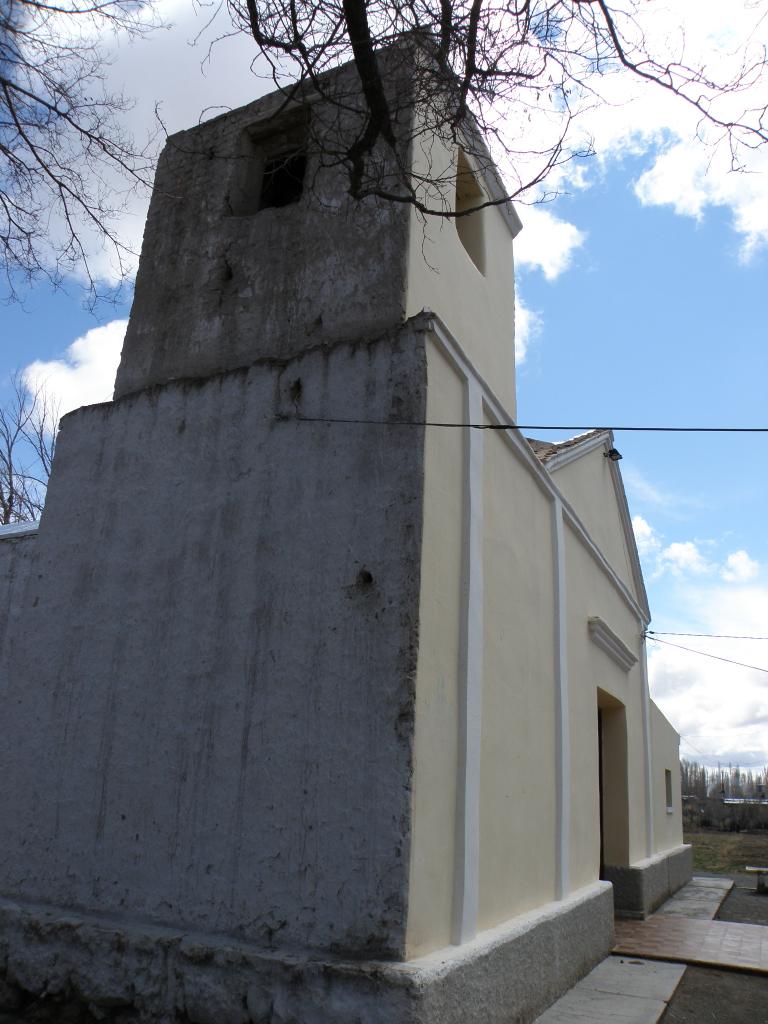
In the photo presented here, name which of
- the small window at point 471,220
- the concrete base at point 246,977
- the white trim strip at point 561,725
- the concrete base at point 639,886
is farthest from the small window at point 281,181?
the concrete base at point 639,886

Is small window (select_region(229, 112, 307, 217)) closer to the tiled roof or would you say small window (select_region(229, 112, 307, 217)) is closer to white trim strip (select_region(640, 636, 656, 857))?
the tiled roof

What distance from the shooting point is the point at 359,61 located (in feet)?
14.9

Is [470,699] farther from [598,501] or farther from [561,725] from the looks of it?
[598,501]

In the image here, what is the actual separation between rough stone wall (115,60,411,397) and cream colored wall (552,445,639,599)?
3489 mm

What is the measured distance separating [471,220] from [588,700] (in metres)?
4.82

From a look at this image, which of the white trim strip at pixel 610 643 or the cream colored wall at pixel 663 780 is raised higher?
the white trim strip at pixel 610 643

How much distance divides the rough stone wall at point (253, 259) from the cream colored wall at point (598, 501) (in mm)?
3489

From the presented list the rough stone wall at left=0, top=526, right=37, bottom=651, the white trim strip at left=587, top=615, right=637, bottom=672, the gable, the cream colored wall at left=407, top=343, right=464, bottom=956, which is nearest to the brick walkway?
the white trim strip at left=587, top=615, right=637, bottom=672

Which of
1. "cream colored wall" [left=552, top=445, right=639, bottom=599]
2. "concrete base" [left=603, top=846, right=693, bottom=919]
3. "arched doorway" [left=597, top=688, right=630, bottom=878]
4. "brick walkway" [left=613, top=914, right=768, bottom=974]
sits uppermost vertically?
"cream colored wall" [left=552, top=445, right=639, bottom=599]

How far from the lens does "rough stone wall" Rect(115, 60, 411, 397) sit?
565 centimetres

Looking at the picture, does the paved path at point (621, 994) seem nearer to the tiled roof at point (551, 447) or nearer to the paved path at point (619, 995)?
the paved path at point (619, 995)

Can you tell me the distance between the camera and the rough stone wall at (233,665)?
13.4ft

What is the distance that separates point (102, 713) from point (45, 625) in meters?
0.88

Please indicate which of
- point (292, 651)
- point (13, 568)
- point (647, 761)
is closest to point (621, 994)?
point (292, 651)
